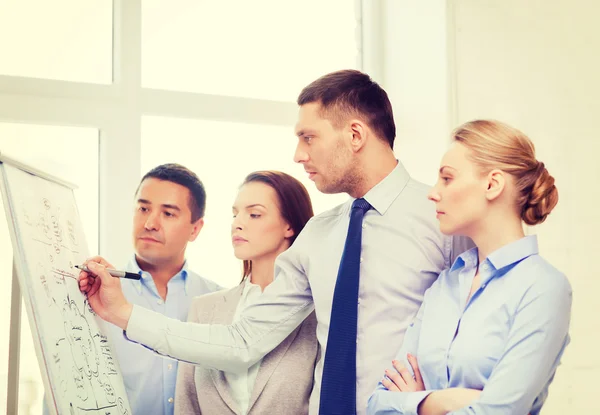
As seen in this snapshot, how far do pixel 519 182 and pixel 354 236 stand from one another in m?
0.52

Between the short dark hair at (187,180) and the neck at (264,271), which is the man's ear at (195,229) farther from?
the neck at (264,271)

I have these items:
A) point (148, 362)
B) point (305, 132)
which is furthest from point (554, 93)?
point (148, 362)

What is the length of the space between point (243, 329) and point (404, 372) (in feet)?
1.93

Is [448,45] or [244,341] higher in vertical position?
[448,45]

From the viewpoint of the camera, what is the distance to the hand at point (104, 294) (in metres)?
1.92

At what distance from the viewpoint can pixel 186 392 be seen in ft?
7.26

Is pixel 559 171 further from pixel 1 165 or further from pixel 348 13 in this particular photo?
pixel 1 165

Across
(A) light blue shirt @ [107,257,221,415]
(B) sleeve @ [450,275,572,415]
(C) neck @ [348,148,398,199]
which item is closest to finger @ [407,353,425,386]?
(B) sleeve @ [450,275,572,415]

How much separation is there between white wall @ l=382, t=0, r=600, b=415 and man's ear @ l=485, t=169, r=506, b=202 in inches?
57.8

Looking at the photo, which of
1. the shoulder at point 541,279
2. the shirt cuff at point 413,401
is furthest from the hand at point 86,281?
the shoulder at point 541,279

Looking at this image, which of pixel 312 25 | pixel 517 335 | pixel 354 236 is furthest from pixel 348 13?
pixel 517 335

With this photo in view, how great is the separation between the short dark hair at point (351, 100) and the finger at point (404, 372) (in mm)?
716

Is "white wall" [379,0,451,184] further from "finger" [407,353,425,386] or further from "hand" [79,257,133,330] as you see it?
"hand" [79,257,133,330]

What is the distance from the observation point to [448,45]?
309 centimetres
